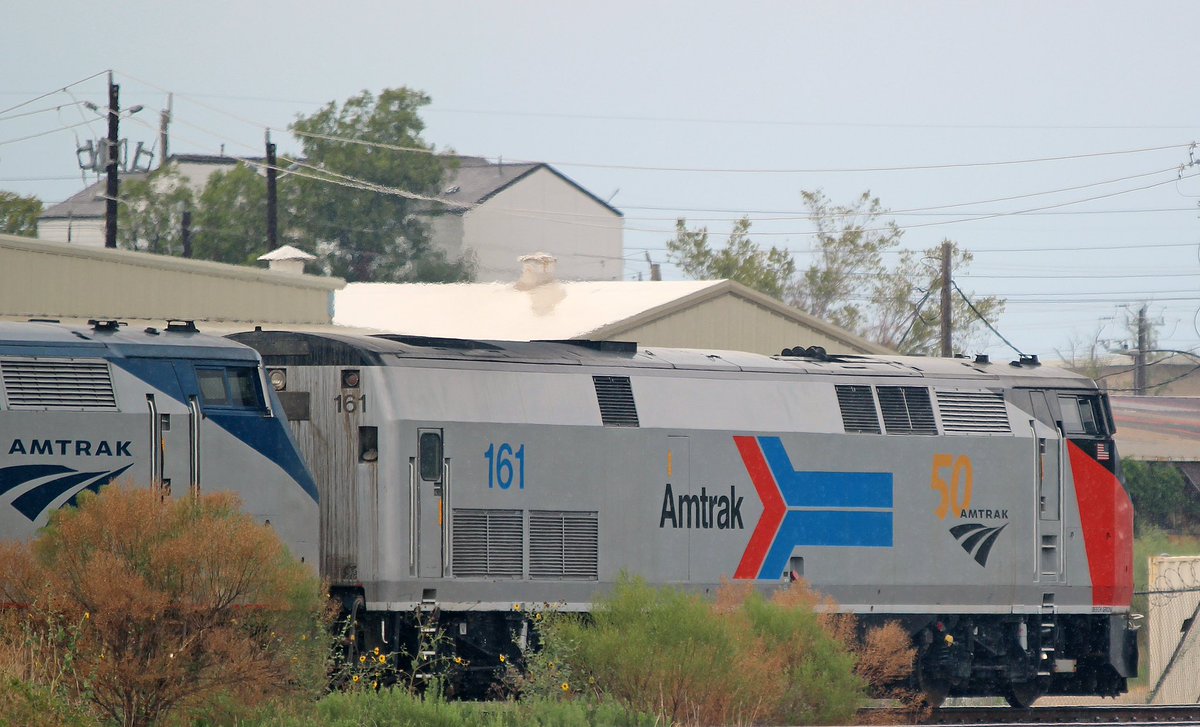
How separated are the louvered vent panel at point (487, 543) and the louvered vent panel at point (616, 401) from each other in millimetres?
1606

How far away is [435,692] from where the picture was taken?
1473 centimetres

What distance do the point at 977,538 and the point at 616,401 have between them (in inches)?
216

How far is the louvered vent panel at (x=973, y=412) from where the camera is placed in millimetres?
20641

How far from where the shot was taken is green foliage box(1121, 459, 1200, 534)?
55.4 meters

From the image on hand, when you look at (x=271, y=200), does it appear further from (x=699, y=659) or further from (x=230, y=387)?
(x=699, y=659)

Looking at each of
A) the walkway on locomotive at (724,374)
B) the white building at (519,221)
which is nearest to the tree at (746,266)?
the white building at (519,221)

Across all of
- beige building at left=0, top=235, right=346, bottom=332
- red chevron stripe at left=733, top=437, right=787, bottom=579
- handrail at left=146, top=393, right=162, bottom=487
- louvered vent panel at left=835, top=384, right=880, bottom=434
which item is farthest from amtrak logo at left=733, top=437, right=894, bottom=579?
beige building at left=0, top=235, right=346, bottom=332

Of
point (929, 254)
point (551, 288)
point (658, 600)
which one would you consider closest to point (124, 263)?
point (551, 288)

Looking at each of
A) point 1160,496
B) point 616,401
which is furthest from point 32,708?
point 1160,496

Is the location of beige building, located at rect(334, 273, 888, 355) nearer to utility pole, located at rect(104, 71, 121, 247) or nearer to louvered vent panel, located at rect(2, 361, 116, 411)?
utility pole, located at rect(104, 71, 121, 247)

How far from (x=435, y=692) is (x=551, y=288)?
28.3 m

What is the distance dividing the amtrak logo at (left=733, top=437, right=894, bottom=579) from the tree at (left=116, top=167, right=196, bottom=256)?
5744 centimetres

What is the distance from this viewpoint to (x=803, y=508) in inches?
767

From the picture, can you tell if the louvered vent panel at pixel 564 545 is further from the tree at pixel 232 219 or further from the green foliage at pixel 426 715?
the tree at pixel 232 219
